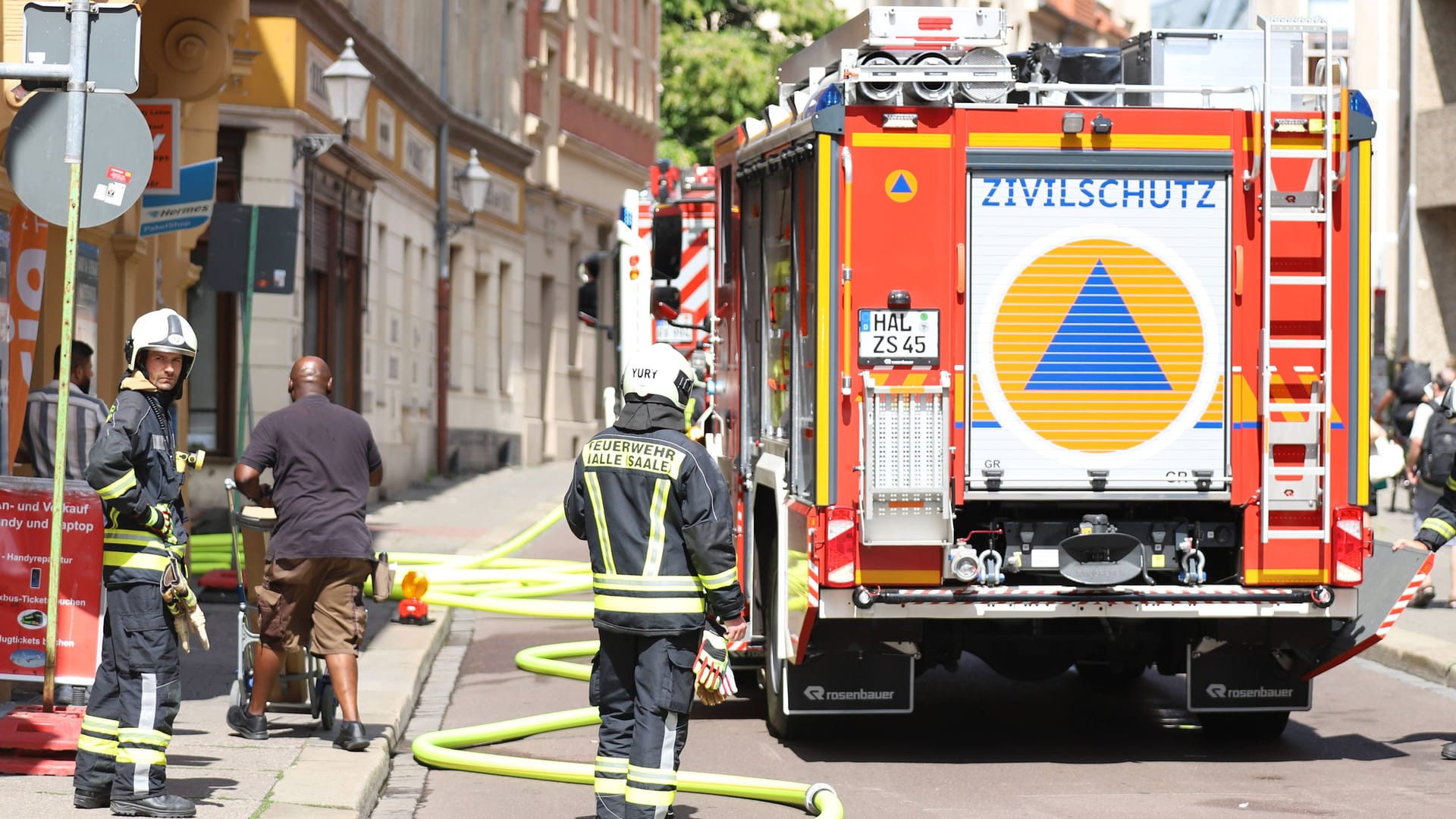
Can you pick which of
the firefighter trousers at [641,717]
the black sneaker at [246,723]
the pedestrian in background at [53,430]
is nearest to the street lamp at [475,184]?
the pedestrian in background at [53,430]

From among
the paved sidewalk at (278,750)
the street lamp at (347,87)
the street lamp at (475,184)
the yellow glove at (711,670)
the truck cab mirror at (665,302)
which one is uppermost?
the street lamp at (475,184)

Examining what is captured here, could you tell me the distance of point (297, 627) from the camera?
9445 mm

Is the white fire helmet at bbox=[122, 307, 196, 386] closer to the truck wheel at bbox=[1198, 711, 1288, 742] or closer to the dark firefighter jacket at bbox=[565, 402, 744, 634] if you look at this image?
the dark firefighter jacket at bbox=[565, 402, 744, 634]

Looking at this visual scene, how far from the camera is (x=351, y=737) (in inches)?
360

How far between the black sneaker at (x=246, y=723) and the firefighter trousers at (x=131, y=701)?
1803 millimetres

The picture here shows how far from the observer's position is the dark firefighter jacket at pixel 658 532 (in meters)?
7.15

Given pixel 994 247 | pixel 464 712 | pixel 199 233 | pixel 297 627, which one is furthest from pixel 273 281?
pixel 994 247

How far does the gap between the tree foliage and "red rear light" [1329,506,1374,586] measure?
1511 inches

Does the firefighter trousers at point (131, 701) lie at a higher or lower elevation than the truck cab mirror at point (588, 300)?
lower

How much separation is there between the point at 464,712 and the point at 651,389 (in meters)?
4.37

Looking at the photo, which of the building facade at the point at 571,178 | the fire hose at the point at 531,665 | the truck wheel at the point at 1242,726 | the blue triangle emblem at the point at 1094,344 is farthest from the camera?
the building facade at the point at 571,178

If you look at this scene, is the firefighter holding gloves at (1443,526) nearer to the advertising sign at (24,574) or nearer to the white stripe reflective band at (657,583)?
the white stripe reflective band at (657,583)

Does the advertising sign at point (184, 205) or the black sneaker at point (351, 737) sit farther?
the advertising sign at point (184, 205)

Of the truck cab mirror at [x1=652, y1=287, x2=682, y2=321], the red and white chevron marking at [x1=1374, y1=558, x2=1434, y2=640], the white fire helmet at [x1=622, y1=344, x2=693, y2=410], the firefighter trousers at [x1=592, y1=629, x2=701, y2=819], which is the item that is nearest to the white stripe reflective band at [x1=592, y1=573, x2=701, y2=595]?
the firefighter trousers at [x1=592, y1=629, x2=701, y2=819]
